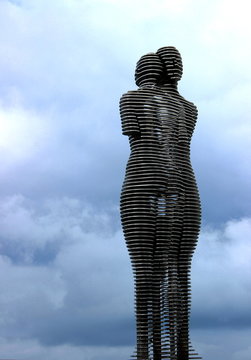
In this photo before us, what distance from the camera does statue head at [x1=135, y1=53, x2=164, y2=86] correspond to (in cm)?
1955

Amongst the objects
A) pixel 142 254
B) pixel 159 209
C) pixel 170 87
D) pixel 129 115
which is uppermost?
pixel 170 87

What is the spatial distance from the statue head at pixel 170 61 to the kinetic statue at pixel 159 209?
3 centimetres

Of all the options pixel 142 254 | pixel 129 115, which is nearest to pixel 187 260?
pixel 142 254

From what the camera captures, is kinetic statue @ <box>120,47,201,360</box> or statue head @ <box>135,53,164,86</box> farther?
statue head @ <box>135,53,164,86</box>

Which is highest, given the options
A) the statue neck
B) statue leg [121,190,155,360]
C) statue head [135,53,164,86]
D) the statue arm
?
statue head [135,53,164,86]

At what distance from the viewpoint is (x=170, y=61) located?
1967 centimetres

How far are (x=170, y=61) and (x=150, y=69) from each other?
64cm

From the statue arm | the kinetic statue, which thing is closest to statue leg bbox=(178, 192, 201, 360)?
the kinetic statue

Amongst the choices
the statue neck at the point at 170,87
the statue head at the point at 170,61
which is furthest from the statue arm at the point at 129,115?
the statue head at the point at 170,61

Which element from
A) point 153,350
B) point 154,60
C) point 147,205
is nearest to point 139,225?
point 147,205

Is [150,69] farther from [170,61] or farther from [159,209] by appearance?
[159,209]

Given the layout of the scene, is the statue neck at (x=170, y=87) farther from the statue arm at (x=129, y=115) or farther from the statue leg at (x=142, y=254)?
the statue leg at (x=142, y=254)

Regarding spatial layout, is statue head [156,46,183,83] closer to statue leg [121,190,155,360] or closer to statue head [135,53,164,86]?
statue head [135,53,164,86]

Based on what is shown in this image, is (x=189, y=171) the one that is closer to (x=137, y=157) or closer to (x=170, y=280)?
(x=137, y=157)
